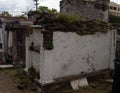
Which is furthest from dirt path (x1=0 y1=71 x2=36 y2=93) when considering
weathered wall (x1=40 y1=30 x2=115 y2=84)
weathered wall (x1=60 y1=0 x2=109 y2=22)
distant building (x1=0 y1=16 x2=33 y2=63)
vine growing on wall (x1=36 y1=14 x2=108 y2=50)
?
weathered wall (x1=60 y1=0 x2=109 y2=22)

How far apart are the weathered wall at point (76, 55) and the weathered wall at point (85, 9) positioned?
3.44 meters

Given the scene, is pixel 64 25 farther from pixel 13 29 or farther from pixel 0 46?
pixel 0 46

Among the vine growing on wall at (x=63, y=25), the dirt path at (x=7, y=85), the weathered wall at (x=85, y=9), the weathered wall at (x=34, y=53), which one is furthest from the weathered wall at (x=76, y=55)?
the weathered wall at (x=85, y=9)

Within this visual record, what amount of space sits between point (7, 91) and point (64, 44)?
3.03m

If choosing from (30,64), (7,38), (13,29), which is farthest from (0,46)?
(30,64)

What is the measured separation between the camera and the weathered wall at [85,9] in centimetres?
1359

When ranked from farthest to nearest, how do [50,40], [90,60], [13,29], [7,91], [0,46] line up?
1. [0,46]
2. [13,29]
3. [90,60]
4. [7,91]
5. [50,40]

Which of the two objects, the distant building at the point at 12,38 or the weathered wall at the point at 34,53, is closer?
the weathered wall at the point at 34,53

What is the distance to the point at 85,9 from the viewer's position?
14344 mm

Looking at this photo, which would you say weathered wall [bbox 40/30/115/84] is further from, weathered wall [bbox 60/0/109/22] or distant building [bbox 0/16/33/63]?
distant building [bbox 0/16/33/63]

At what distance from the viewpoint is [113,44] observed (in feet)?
34.4

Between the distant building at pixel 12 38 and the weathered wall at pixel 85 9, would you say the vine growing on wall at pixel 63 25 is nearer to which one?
the weathered wall at pixel 85 9

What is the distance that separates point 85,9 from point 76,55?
6.02 m

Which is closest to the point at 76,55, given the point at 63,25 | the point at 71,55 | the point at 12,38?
the point at 71,55
